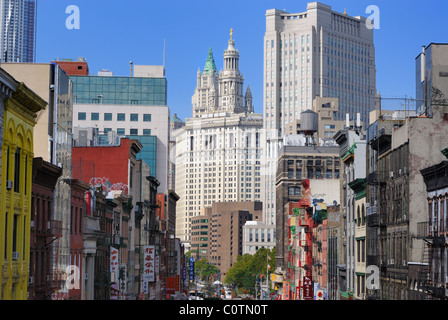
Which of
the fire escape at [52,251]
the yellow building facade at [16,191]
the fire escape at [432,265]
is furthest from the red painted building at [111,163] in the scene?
the yellow building facade at [16,191]

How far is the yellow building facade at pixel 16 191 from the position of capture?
4381 cm

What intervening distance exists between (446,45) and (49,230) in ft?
102

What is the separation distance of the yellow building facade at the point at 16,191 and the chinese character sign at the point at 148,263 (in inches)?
2303

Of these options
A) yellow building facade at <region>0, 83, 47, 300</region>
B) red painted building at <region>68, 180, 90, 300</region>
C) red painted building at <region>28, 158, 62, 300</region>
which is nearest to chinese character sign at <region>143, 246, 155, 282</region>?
red painted building at <region>68, 180, 90, 300</region>

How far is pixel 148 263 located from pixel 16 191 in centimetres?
6324

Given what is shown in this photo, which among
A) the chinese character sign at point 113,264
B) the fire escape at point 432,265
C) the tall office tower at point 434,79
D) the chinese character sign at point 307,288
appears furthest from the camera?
the chinese character sign at point 307,288

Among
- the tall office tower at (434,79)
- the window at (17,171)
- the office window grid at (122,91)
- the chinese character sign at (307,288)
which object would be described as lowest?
the chinese character sign at (307,288)

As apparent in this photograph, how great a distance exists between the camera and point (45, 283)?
55094 millimetres

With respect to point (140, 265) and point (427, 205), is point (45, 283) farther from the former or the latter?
point (140, 265)

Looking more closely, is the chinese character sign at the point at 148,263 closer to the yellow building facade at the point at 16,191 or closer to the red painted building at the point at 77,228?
the red painted building at the point at 77,228

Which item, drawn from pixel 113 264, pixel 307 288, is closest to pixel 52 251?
pixel 113 264

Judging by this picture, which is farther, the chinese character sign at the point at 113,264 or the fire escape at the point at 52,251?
the chinese character sign at the point at 113,264

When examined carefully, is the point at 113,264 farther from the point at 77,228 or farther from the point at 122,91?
the point at 122,91
